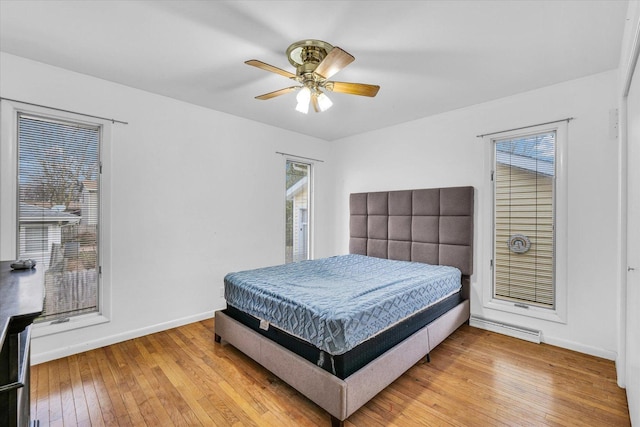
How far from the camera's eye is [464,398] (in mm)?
2025

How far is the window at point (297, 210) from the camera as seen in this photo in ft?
15.0

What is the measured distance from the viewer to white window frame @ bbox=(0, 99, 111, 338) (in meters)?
2.34

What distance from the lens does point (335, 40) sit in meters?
2.13

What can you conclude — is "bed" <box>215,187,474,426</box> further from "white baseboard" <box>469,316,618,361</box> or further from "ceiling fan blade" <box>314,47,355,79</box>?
"ceiling fan blade" <box>314,47,355,79</box>

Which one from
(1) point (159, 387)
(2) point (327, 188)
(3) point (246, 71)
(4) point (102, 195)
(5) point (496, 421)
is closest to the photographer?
(5) point (496, 421)

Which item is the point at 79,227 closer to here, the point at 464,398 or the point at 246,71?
the point at 246,71

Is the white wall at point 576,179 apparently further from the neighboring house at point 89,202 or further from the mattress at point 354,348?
the neighboring house at point 89,202

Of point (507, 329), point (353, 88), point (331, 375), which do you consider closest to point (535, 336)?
point (507, 329)

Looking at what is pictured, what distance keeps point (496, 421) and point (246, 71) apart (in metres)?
3.22

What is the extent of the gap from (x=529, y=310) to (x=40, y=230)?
4692 millimetres

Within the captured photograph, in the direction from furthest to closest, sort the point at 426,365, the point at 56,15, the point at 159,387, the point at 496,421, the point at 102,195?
the point at 102,195 → the point at 426,365 → the point at 159,387 → the point at 56,15 → the point at 496,421

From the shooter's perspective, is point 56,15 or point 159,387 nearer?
point 56,15

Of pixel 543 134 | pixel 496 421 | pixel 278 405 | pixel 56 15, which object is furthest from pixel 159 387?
pixel 543 134

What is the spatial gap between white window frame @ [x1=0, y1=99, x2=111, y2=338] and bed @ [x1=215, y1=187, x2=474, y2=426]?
1.16 m
